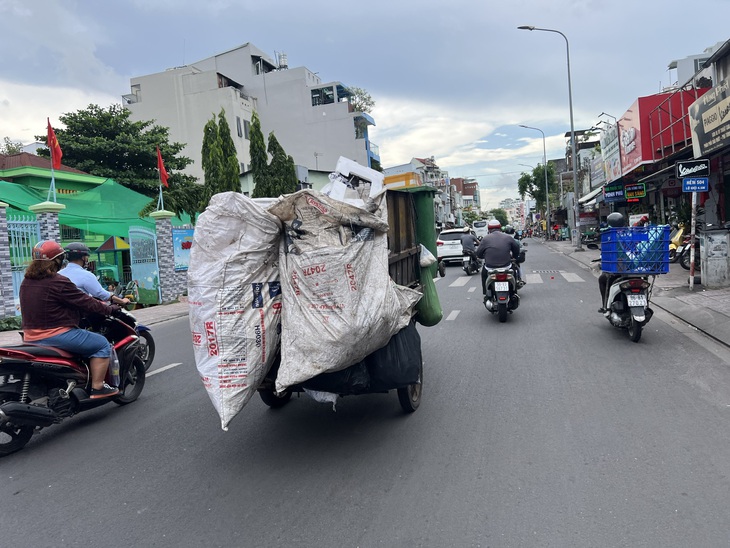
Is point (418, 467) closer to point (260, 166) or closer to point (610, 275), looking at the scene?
point (610, 275)

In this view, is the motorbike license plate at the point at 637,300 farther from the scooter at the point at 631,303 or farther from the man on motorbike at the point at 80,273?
the man on motorbike at the point at 80,273

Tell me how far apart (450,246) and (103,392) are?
17.5 metres

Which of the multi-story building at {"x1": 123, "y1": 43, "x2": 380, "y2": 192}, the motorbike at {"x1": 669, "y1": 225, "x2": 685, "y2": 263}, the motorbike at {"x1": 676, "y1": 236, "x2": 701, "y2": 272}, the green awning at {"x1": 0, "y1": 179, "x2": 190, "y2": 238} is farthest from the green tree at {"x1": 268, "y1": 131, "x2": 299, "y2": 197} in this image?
the motorbike at {"x1": 676, "y1": 236, "x2": 701, "y2": 272}

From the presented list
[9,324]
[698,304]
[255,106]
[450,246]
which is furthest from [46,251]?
[255,106]

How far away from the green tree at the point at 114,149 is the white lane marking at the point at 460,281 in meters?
13.2

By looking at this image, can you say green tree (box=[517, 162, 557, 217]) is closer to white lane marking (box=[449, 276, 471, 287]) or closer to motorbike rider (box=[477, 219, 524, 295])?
white lane marking (box=[449, 276, 471, 287])

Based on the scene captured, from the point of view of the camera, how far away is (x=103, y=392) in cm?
493

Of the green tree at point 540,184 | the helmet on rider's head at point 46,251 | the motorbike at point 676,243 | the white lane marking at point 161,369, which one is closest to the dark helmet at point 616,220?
the white lane marking at point 161,369

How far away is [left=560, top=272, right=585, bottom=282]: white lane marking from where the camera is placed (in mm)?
14835

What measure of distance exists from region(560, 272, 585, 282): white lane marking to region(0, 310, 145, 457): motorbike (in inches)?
500

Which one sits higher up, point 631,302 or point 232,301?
point 232,301

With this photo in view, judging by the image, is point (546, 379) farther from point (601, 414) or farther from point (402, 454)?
point (402, 454)

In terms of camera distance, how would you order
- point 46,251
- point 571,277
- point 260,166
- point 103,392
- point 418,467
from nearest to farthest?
point 418,467, point 46,251, point 103,392, point 571,277, point 260,166

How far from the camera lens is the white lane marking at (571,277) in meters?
14.8
